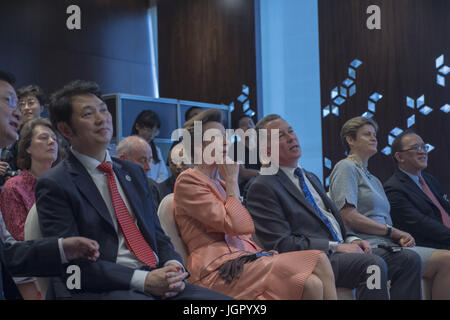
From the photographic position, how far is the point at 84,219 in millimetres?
1975

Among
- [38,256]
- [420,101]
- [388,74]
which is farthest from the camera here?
[388,74]

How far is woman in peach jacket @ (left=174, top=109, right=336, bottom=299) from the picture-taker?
236 centimetres

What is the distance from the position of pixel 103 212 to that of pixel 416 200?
104 inches

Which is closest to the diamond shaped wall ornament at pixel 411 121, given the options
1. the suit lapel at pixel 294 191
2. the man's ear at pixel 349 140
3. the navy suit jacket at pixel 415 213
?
the navy suit jacket at pixel 415 213

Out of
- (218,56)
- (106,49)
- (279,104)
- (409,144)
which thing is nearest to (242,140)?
(279,104)

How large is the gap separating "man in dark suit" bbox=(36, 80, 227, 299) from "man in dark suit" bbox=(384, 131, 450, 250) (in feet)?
7.31

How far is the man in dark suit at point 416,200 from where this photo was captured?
379cm

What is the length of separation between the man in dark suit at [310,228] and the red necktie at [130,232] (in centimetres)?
89

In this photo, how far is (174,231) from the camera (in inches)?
105

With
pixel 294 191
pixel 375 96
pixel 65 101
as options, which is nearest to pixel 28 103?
pixel 65 101

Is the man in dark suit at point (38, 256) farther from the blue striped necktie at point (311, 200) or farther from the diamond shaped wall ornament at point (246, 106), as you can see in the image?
the diamond shaped wall ornament at point (246, 106)

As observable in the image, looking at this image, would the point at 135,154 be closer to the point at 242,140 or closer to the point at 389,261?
the point at 389,261

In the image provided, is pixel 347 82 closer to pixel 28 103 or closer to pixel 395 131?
pixel 395 131

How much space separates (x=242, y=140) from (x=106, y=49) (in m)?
2.76
